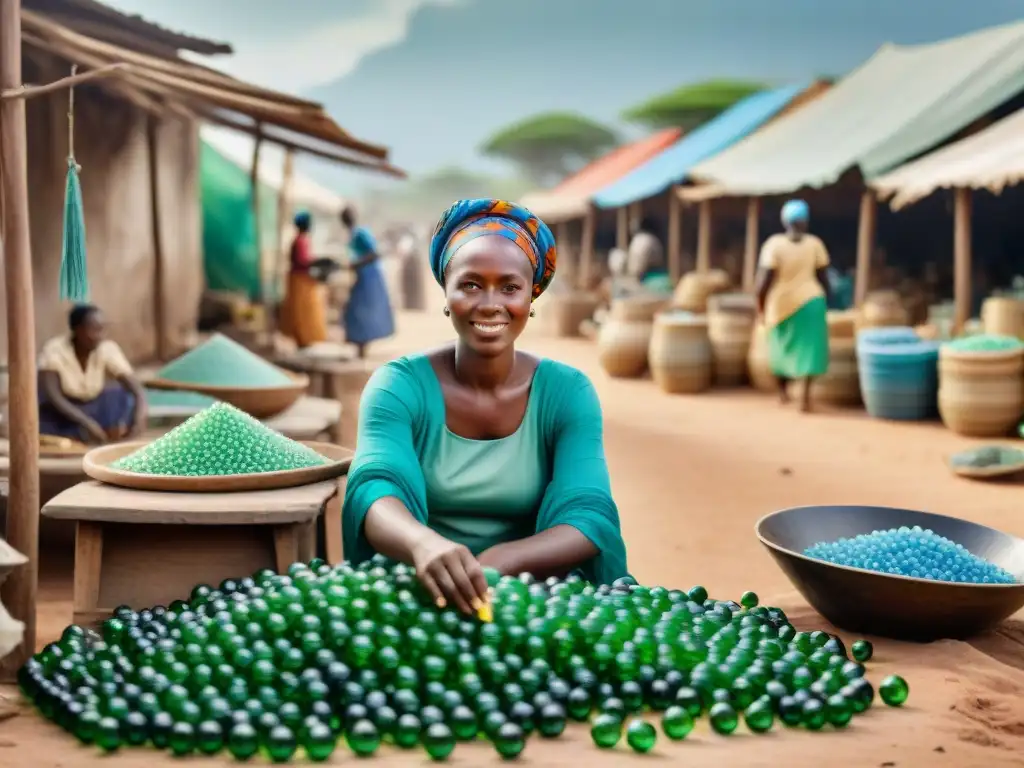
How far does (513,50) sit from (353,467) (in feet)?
295

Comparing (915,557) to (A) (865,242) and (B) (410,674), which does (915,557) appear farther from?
(A) (865,242)

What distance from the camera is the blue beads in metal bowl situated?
8.70 feet

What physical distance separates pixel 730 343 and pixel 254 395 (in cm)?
624

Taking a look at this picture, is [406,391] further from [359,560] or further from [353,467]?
[359,560]

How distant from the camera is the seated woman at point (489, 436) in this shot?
2.46 meters

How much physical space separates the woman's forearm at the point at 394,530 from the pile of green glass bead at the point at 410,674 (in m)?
0.05

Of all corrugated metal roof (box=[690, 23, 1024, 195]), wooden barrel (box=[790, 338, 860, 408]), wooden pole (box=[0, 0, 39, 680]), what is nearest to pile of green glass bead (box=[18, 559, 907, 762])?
wooden pole (box=[0, 0, 39, 680])

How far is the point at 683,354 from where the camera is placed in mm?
9977

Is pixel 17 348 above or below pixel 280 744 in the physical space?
above

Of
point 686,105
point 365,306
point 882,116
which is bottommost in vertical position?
point 365,306

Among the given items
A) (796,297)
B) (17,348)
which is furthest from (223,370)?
(796,297)

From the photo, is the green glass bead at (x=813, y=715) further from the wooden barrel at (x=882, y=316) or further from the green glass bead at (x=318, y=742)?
the wooden barrel at (x=882, y=316)

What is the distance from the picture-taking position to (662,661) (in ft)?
6.95

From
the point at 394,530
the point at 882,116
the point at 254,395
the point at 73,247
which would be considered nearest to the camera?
the point at 394,530
